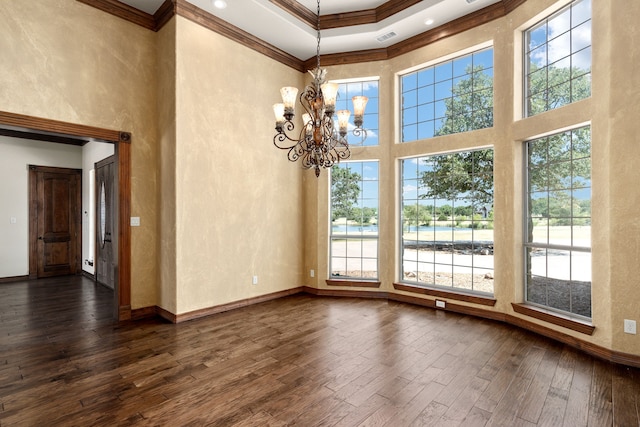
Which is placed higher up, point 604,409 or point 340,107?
point 340,107

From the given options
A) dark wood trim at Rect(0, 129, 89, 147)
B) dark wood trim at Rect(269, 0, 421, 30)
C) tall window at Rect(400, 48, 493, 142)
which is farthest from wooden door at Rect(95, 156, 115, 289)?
tall window at Rect(400, 48, 493, 142)

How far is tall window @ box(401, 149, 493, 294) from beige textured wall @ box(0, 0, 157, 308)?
387 centimetres

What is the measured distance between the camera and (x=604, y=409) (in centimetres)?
229

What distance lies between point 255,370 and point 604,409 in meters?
2.69

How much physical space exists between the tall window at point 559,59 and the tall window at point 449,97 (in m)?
0.51

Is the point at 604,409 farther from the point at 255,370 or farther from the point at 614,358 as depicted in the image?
the point at 255,370

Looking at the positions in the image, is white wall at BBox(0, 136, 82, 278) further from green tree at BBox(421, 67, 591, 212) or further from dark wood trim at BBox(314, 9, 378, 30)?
green tree at BBox(421, 67, 591, 212)

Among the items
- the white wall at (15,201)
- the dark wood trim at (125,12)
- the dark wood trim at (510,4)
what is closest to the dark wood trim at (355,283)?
the dark wood trim at (510,4)

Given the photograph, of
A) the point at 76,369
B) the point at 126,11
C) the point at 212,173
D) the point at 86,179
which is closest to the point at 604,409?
the point at 76,369

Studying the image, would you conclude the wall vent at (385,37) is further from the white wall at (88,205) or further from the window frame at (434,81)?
the white wall at (88,205)

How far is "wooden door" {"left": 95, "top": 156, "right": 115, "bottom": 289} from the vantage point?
6.00 m

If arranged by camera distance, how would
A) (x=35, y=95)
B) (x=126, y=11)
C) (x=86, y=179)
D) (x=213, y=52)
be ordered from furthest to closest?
1. (x=86, y=179)
2. (x=213, y=52)
3. (x=126, y=11)
4. (x=35, y=95)

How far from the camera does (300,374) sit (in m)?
2.79

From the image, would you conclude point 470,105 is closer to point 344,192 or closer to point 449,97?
point 449,97
